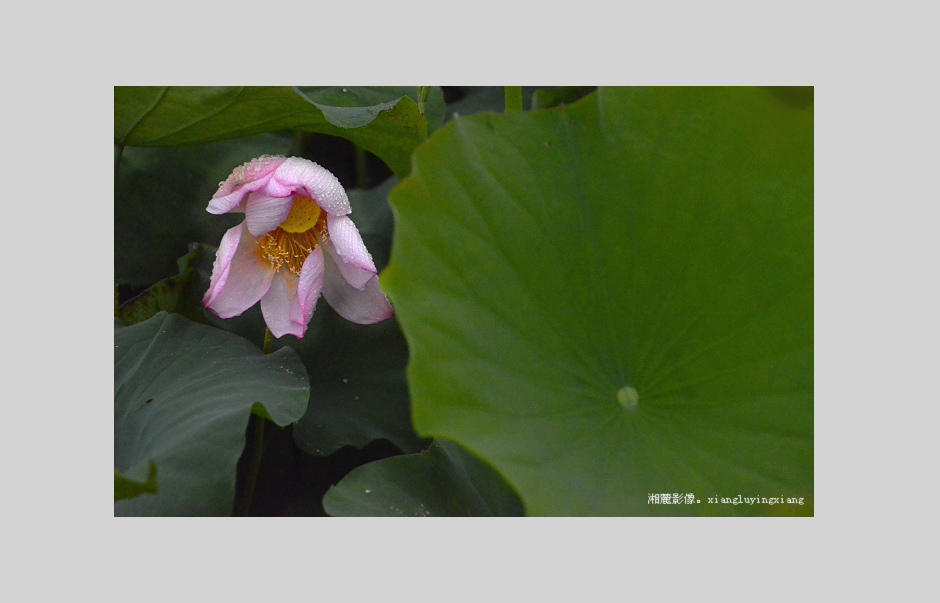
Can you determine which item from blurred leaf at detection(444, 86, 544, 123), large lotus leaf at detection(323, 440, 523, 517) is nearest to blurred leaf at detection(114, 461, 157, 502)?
large lotus leaf at detection(323, 440, 523, 517)

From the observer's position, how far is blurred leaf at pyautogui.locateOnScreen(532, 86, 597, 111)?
0.93 meters

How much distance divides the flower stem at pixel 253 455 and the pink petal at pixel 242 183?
0.58ft

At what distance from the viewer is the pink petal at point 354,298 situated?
0.91m

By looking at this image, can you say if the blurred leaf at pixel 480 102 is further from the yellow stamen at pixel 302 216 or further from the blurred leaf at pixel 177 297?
the blurred leaf at pixel 177 297

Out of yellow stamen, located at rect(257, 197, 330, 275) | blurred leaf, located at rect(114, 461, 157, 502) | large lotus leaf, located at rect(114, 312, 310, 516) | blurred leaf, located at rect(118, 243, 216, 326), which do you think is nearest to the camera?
blurred leaf, located at rect(114, 461, 157, 502)

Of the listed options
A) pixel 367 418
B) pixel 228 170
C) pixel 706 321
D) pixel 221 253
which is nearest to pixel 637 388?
pixel 706 321

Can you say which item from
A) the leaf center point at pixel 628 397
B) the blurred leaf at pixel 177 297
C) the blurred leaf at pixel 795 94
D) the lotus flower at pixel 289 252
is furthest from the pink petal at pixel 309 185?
the blurred leaf at pixel 795 94

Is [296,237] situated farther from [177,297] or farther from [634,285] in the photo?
[634,285]

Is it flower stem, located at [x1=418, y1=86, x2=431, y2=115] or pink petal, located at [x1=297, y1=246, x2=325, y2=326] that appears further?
flower stem, located at [x1=418, y1=86, x2=431, y2=115]

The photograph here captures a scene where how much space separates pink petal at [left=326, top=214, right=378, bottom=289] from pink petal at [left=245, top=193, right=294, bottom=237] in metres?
0.05

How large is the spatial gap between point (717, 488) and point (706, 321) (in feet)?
0.59

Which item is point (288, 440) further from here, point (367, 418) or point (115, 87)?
point (115, 87)

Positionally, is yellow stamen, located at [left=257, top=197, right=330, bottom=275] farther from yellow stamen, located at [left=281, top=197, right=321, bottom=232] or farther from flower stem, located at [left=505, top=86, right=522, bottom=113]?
flower stem, located at [left=505, top=86, right=522, bottom=113]

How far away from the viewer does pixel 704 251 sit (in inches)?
32.1
